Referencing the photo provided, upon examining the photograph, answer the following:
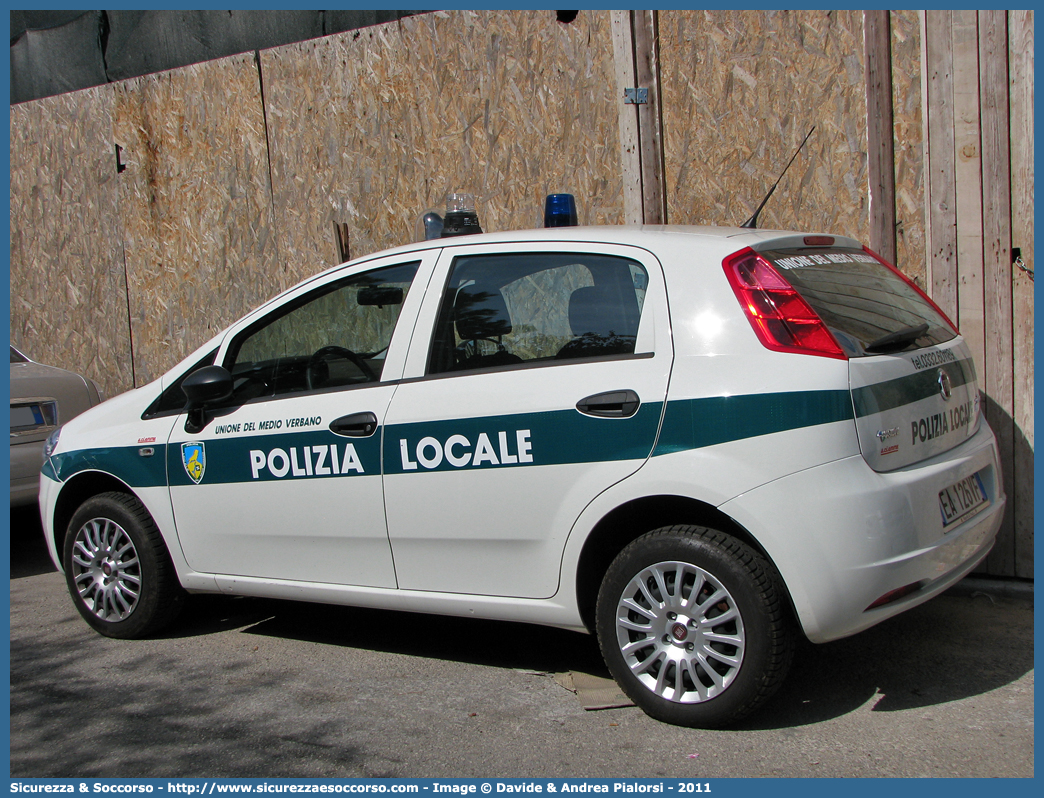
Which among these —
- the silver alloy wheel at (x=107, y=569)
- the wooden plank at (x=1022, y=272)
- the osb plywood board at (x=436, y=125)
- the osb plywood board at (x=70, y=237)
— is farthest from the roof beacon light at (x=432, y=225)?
the osb plywood board at (x=70, y=237)

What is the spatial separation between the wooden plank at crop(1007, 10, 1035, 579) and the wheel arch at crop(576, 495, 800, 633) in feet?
7.11

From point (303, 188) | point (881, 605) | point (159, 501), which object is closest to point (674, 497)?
point (881, 605)

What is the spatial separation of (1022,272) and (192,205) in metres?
5.90

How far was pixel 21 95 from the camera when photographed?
8.75m

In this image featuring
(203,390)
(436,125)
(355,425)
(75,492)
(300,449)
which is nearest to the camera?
(355,425)

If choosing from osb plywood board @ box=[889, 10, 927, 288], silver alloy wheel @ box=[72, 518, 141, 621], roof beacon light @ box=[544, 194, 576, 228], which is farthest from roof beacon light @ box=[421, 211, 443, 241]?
osb plywood board @ box=[889, 10, 927, 288]

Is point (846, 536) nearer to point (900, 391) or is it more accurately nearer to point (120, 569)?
point (900, 391)

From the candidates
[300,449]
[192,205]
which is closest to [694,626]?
[300,449]

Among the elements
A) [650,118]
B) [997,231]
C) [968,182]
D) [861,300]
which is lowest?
[861,300]

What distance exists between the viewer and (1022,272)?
4.73 metres

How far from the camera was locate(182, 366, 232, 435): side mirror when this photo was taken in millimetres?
4164

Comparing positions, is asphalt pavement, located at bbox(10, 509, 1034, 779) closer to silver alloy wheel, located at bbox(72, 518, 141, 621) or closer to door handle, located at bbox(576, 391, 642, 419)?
silver alloy wheel, located at bbox(72, 518, 141, 621)

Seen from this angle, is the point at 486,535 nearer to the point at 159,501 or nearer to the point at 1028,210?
the point at 159,501

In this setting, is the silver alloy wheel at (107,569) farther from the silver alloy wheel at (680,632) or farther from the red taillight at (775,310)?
the red taillight at (775,310)
